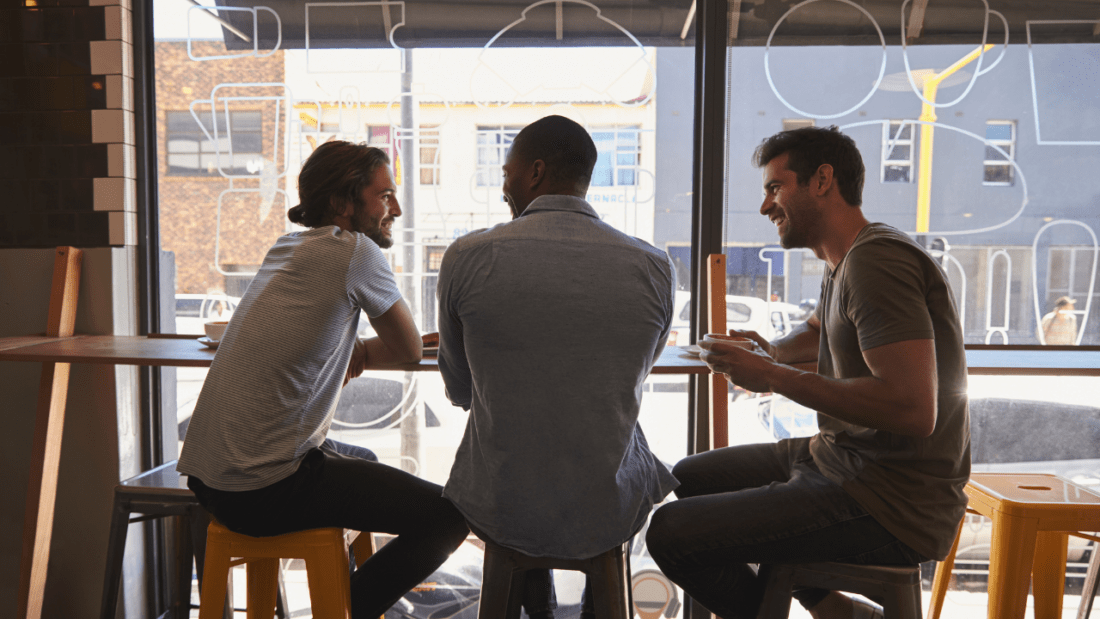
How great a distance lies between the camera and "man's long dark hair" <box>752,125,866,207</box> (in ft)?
4.96

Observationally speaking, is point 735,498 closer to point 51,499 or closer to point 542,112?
point 542,112

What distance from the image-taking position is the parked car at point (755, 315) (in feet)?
7.80

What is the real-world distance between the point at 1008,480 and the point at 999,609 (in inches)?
14.1

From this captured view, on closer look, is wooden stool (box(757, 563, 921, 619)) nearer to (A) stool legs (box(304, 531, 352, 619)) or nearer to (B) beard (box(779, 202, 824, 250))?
(B) beard (box(779, 202, 824, 250))

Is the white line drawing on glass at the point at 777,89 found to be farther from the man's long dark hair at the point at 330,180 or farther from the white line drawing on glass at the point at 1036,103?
the man's long dark hair at the point at 330,180

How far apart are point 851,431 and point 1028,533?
0.53 metres

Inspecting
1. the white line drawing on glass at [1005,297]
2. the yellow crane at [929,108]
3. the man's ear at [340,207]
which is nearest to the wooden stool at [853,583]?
the man's ear at [340,207]

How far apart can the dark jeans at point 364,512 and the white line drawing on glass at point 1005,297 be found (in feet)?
6.03

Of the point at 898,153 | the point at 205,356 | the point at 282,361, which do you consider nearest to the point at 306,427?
the point at 282,361

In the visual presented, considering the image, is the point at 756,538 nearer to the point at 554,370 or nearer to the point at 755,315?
the point at 554,370

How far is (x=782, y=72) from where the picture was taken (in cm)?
234

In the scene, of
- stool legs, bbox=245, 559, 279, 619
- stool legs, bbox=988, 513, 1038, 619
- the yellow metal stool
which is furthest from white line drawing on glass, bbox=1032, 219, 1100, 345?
stool legs, bbox=245, 559, 279, 619

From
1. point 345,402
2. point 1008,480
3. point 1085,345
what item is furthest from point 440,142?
point 1085,345

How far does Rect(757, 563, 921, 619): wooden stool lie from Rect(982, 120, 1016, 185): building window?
1524 mm
